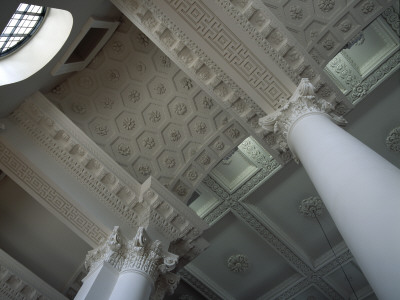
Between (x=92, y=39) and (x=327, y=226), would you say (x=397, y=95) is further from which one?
(x=92, y=39)

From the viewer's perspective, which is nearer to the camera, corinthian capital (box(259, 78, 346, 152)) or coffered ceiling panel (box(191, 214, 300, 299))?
corinthian capital (box(259, 78, 346, 152))

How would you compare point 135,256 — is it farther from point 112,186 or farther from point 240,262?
point 240,262

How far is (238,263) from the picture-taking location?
11.5 m

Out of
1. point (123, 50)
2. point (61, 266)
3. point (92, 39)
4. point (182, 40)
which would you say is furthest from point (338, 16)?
point (61, 266)

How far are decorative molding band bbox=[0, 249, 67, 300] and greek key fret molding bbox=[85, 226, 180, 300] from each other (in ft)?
5.77

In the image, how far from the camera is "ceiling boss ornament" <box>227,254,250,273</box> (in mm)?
11438

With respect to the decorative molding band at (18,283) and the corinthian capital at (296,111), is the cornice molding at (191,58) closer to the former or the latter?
the corinthian capital at (296,111)

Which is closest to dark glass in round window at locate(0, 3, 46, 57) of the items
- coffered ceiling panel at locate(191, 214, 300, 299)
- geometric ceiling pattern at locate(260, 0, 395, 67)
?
geometric ceiling pattern at locate(260, 0, 395, 67)

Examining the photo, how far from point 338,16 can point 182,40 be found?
316 centimetres

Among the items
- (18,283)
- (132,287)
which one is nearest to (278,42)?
(132,287)

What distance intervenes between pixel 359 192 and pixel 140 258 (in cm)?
394

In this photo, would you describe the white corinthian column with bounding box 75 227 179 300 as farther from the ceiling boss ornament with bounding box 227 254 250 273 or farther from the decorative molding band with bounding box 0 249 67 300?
the ceiling boss ornament with bounding box 227 254 250 273

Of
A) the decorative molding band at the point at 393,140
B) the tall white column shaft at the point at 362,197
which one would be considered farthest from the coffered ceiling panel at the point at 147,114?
the decorative molding band at the point at 393,140

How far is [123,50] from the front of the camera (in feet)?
26.3
